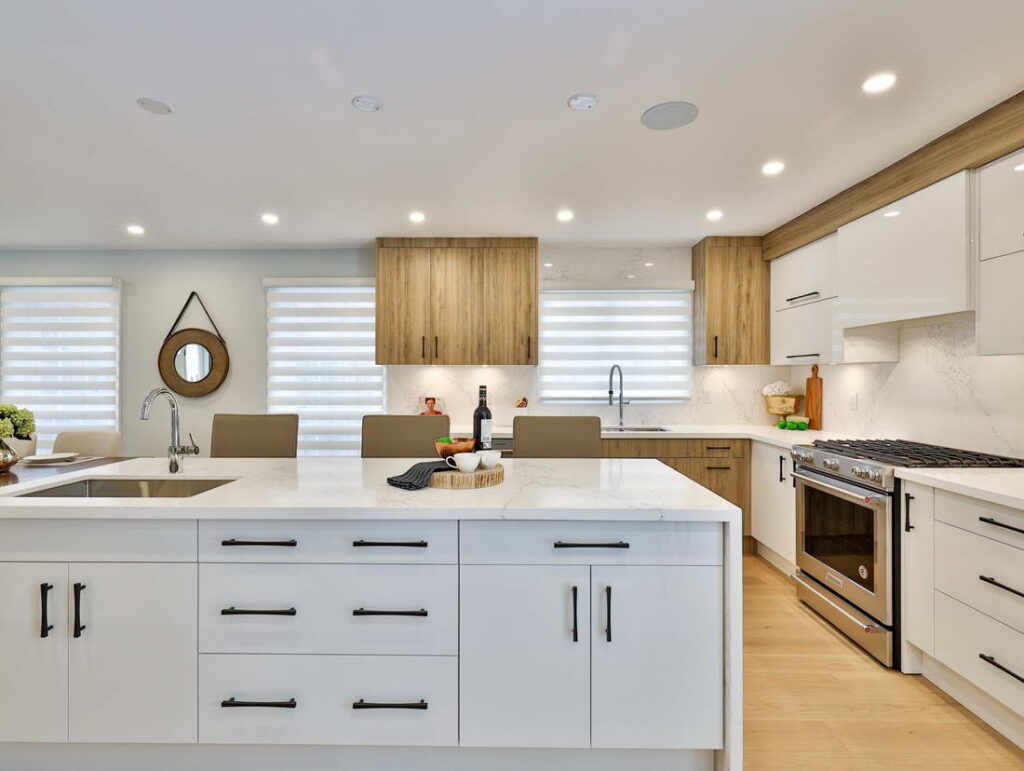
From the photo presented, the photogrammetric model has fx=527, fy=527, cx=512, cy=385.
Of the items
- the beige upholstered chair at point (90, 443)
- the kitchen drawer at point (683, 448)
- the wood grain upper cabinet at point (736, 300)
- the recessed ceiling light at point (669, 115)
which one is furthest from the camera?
the wood grain upper cabinet at point (736, 300)

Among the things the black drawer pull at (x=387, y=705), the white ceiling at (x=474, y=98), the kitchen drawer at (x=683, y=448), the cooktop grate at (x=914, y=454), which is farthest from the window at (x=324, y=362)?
the cooktop grate at (x=914, y=454)

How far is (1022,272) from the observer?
2.03 metres

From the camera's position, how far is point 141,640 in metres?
1.56

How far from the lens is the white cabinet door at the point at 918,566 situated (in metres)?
A: 2.14

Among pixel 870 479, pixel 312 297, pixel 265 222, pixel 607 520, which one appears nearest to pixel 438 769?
pixel 607 520

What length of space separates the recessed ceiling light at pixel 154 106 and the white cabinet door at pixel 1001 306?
3.42 meters

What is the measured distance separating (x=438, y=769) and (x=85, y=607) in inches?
45.9

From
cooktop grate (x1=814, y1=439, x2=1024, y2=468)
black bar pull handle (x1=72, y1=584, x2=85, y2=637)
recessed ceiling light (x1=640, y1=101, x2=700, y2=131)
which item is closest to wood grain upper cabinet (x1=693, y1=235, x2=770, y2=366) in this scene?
cooktop grate (x1=814, y1=439, x2=1024, y2=468)

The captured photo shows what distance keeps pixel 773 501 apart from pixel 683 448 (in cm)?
68

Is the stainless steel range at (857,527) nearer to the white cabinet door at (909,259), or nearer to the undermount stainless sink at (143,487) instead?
the white cabinet door at (909,259)

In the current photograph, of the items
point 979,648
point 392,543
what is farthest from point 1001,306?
point 392,543

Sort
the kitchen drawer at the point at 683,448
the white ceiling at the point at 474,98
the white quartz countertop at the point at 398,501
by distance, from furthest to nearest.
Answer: the kitchen drawer at the point at 683,448, the white ceiling at the point at 474,98, the white quartz countertop at the point at 398,501

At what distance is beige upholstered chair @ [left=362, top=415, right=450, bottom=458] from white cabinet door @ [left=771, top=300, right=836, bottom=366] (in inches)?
97.0

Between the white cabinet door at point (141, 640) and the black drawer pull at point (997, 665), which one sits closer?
the white cabinet door at point (141, 640)
